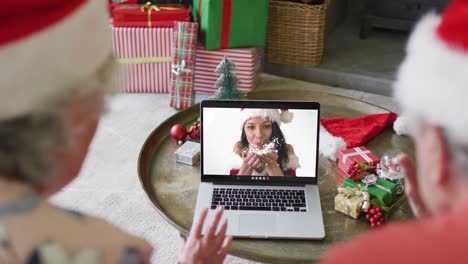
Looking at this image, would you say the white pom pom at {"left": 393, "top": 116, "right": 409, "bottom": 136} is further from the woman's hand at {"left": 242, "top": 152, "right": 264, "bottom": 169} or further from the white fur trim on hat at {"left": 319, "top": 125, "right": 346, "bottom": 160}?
the woman's hand at {"left": 242, "top": 152, "right": 264, "bottom": 169}

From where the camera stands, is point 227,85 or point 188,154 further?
point 227,85

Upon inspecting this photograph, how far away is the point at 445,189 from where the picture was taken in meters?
0.58

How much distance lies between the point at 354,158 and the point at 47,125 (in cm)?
113

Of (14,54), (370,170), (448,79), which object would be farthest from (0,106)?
(370,170)

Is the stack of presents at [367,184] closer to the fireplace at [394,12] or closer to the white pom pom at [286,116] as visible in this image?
the white pom pom at [286,116]

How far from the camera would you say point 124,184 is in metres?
2.22

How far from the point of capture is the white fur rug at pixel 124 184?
6.52 feet

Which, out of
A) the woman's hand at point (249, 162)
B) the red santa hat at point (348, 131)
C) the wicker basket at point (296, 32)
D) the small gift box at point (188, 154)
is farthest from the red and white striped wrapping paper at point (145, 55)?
the woman's hand at point (249, 162)

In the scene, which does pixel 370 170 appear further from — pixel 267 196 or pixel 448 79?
pixel 448 79

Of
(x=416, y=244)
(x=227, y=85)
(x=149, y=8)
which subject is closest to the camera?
(x=416, y=244)

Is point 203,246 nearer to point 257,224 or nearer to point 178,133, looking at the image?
point 257,224

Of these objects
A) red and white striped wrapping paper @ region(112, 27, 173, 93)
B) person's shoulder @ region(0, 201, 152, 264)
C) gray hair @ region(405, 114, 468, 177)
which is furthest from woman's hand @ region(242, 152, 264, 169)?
red and white striped wrapping paper @ region(112, 27, 173, 93)

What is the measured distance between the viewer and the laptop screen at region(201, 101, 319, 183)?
1.49 meters

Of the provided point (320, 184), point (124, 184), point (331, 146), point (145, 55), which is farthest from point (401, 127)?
point (145, 55)
